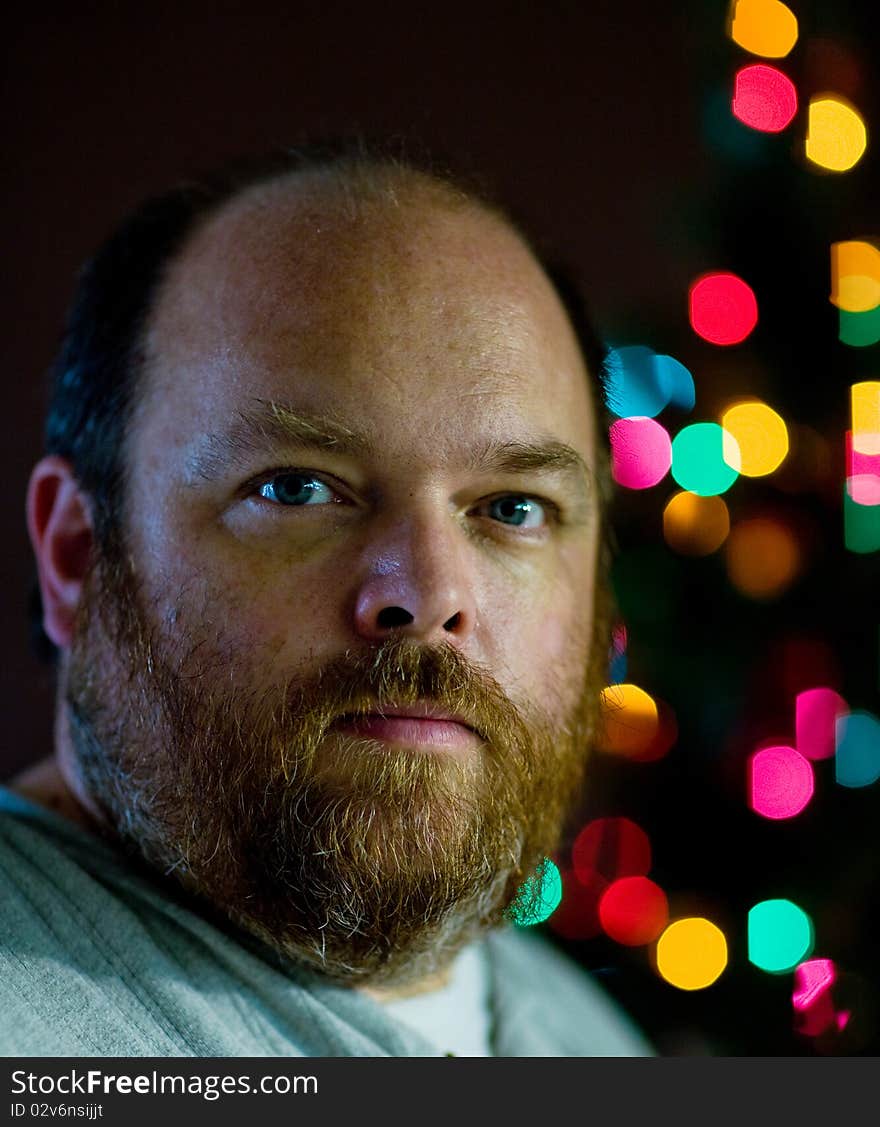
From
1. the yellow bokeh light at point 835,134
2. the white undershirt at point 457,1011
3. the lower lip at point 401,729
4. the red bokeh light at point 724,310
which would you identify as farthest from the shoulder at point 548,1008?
the yellow bokeh light at point 835,134

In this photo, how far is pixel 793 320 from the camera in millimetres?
1374

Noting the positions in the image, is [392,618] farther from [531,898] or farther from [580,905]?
[580,905]

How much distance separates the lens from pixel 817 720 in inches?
54.9

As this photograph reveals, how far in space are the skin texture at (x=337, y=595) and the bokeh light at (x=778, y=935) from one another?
66cm

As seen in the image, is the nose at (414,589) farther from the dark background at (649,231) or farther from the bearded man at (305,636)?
the dark background at (649,231)

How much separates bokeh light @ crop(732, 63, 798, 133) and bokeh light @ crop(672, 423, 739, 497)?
1.40 ft

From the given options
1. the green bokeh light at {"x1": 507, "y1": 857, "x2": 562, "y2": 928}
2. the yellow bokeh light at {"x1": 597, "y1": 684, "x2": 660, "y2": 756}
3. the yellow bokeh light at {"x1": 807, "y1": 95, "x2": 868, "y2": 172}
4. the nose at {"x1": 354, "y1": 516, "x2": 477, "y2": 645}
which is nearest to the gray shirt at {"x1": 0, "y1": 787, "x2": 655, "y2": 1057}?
the green bokeh light at {"x1": 507, "y1": 857, "x2": 562, "y2": 928}

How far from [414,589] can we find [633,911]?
100cm

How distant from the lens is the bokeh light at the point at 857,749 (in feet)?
4.49

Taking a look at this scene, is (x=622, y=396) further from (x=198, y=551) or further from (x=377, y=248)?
(x=198, y=551)

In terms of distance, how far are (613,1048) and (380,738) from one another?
0.68 metres

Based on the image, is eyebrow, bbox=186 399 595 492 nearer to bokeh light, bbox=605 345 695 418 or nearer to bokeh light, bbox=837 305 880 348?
bokeh light, bbox=605 345 695 418

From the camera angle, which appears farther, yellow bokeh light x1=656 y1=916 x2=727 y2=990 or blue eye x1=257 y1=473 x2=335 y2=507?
yellow bokeh light x1=656 y1=916 x2=727 y2=990

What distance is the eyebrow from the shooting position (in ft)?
2.62
